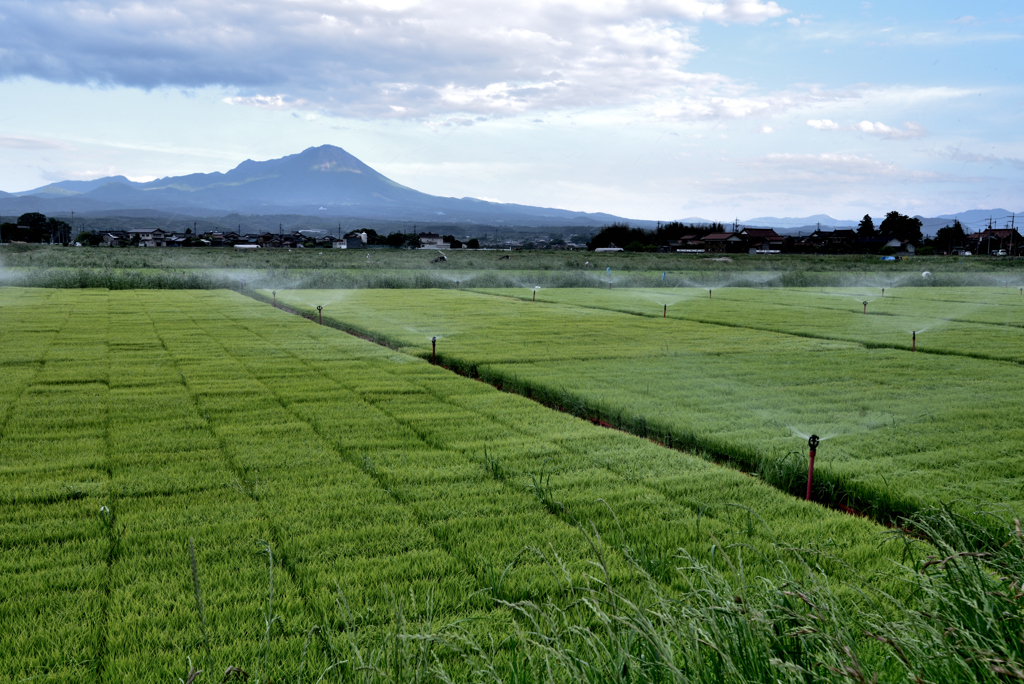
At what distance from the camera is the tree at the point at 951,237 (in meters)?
111

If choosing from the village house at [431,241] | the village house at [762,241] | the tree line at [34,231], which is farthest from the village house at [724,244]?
the tree line at [34,231]

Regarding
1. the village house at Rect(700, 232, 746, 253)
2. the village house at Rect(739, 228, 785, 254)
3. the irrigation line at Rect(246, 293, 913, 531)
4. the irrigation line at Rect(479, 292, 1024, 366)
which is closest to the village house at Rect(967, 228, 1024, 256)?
the village house at Rect(739, 228, 785, 254)

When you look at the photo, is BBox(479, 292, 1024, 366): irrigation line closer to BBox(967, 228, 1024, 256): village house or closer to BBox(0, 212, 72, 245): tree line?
BBox(967, 228, 1024, 256): village house

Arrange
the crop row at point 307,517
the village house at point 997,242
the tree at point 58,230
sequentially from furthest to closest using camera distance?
1. the tree at point 58,230
2. the village house at point 997,242
3. the crop row at point 307,517

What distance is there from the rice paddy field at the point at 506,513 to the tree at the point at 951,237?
110 m

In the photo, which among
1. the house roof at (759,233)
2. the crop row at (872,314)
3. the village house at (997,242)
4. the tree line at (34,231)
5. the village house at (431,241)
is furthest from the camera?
the village house at (431,241)

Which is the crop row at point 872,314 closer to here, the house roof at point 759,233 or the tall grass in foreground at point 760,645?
the tall grass in foreground at point 760,645

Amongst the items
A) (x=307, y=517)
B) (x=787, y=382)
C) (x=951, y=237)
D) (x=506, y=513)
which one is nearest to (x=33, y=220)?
(x=787, y=382)

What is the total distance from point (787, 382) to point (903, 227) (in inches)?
4833

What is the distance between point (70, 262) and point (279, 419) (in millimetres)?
59281

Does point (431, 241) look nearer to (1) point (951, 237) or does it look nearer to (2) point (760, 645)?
(1) point (951, 237)

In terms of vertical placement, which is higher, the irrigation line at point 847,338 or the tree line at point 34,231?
the tree line at point 34,231

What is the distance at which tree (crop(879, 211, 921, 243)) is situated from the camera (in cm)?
11769

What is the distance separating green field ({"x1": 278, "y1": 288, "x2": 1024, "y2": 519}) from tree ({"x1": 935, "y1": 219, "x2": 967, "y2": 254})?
314 feet
